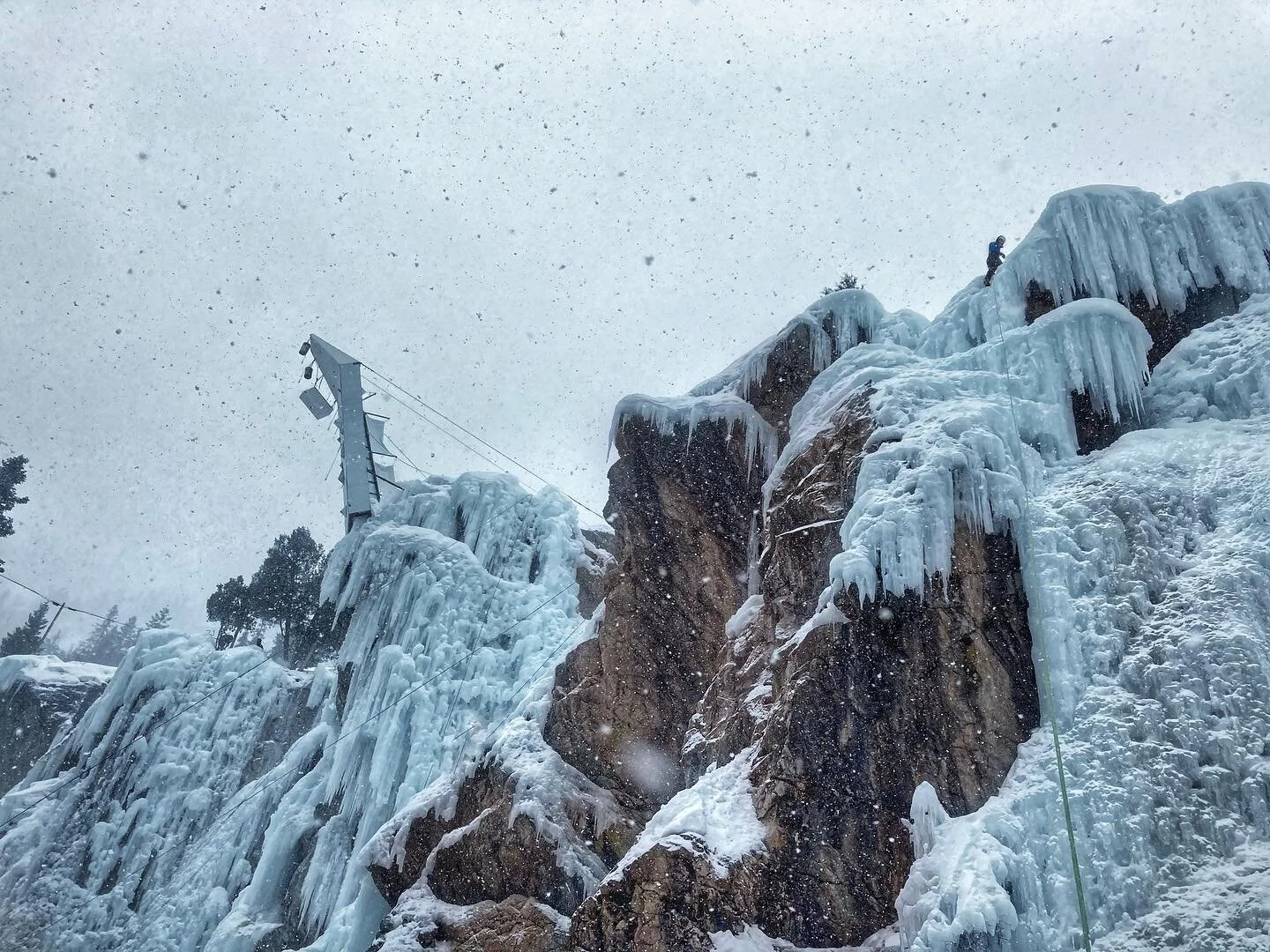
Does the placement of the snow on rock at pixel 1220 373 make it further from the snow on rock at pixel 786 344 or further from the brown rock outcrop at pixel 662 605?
the brown rock outcrop at pixel 662 605

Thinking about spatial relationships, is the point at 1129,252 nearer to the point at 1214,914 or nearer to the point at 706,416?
the point at 706,416

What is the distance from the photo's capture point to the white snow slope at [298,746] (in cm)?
1609

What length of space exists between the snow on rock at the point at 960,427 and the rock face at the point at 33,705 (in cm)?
2915

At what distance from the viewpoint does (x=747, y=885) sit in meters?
6.80

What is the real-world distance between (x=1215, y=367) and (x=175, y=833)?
79.2 feet

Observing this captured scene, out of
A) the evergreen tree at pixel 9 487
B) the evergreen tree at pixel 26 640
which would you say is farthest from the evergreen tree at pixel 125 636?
the evergreen tree at pixel 9 487

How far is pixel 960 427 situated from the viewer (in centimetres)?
806

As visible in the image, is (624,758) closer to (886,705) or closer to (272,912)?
(886,705)

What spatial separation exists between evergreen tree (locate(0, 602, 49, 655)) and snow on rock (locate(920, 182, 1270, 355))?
46.3 metres

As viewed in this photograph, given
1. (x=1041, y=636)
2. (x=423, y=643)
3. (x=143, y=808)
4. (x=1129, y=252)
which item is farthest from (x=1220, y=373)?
(x=143, y=808)

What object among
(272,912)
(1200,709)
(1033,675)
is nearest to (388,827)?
(272,912)

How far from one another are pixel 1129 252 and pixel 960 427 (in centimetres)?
448

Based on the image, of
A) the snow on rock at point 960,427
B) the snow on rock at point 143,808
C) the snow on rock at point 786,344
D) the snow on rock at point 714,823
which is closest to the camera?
the snow on rock at point 714,823

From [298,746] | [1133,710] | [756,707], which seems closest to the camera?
[1133,710]
